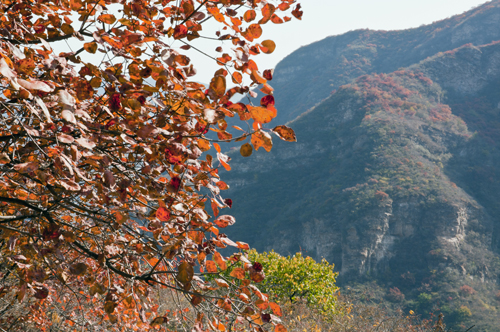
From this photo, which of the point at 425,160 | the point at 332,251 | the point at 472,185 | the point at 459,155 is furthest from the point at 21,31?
the point at 459,155

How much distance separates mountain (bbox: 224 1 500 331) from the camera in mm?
25359

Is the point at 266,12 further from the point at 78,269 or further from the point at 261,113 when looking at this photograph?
the point at 78,269

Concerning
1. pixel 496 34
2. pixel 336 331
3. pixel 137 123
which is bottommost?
pixel 336 331

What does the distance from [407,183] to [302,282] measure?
84.4ft

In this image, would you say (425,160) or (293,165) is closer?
(425,160)

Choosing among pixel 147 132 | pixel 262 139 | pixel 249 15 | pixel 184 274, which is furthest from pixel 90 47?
pixel 184 274

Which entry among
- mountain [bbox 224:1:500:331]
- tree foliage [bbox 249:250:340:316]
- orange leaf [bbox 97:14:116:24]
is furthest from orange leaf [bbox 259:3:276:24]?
mountain [bbox 224:1:500:331]

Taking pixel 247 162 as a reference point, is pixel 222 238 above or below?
above

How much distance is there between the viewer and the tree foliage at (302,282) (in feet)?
26.4

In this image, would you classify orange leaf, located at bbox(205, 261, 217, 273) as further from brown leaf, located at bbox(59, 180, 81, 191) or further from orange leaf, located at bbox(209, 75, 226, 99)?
orange leaf, located at bbox(209, 75, 226, 99)

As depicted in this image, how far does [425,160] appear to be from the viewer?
3356 cm

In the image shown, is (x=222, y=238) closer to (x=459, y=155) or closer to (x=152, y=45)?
(x=152, y=45)

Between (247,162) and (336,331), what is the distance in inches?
1741

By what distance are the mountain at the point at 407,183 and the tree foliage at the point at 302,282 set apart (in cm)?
1540
